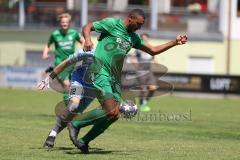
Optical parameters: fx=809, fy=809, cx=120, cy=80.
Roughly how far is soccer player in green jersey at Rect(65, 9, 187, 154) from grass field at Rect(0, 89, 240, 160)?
0.47 metres

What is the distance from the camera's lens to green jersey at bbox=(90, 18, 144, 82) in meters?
12.1

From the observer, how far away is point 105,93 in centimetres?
1191

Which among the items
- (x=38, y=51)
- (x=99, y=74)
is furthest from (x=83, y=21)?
(x=99, y=74)

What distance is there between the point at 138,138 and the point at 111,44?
11.2ft

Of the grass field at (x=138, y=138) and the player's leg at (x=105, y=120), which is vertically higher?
the player's leg at (x=105, y=120)

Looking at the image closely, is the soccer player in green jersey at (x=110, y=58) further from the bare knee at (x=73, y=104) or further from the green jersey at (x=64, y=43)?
the green jersey at (x=64, y=43)

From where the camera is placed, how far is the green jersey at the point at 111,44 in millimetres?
12055

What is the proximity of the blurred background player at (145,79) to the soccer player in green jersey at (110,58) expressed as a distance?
11557 mm

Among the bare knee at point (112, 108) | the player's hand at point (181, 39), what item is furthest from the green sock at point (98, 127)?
the player's hand at point (181, 39)

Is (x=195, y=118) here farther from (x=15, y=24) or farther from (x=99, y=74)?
(x=15, y=24)

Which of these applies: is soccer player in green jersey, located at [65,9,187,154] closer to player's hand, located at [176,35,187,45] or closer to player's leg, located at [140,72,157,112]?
player's hand, located at [176,35,187,45]

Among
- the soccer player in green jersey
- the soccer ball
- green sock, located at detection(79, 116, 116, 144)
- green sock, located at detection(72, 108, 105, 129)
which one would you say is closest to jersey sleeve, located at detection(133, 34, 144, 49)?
the soccer player in green jersey

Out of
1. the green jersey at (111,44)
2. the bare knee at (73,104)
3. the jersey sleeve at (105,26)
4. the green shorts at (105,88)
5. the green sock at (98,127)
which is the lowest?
the green sock at (98,127)

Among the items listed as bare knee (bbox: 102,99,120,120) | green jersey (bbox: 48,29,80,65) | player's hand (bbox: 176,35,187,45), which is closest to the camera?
bare knee (bbox: 102,99,120,120)
